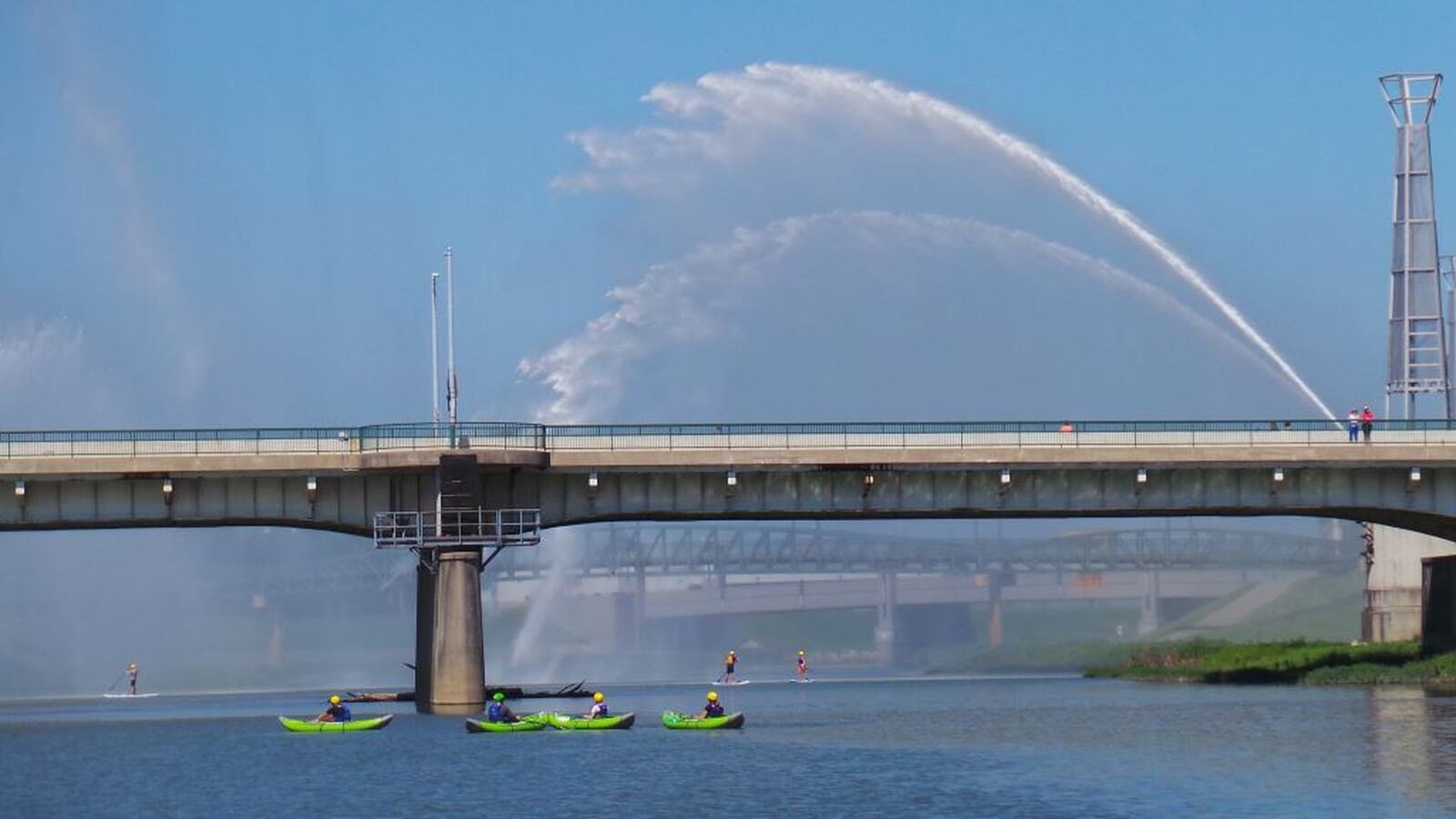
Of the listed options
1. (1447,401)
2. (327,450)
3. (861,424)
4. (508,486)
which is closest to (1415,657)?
(1447,401)

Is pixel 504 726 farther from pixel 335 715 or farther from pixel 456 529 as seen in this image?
pixel 456 529

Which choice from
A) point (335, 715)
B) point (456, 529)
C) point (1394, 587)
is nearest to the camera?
point (335, 715)

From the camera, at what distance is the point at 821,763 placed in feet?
232

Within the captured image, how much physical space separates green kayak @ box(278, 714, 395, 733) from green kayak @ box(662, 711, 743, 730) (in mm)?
10532

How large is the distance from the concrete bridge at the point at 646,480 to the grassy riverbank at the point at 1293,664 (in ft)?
33.7

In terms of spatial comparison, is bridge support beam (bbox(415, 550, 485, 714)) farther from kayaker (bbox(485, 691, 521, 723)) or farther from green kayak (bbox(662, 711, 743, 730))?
green kayak (bbox(662, 711, 743, 730))

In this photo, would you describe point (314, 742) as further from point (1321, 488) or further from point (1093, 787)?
point (1321, 488)

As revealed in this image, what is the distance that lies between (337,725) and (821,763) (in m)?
25.9

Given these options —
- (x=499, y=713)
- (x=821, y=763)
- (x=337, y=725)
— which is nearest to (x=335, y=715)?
(x=337, y=725)

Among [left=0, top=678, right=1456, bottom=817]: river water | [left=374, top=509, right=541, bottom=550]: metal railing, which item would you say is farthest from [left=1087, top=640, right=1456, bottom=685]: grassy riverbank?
[left=374, top=509, right=541, bottom=550]: metal railing

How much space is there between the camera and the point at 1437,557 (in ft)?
380

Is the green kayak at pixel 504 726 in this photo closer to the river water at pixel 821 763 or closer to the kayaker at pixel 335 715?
the river water at pixel 821 763

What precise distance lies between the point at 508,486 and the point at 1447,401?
46933 mm

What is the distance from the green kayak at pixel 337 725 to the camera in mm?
89625
